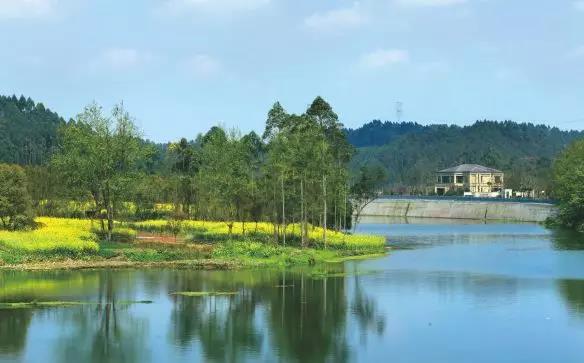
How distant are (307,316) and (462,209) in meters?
132

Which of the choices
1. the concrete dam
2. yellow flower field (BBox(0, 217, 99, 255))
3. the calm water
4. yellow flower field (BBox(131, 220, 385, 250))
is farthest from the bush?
the concrete dam

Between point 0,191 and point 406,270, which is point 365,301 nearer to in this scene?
point 406,270

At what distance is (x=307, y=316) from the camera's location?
33531 millimetres

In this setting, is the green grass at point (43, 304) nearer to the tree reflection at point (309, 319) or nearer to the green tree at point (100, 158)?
the tree reflection at point (309, 319)

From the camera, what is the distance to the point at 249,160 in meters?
75.9

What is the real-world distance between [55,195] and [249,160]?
20.5 metres

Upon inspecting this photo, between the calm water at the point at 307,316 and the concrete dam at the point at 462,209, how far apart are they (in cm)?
8782

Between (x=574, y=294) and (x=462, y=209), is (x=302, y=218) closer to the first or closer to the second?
(x=574, y=294)

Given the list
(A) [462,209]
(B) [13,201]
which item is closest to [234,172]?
(B) [13,201]

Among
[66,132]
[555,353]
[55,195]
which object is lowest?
[555,353]

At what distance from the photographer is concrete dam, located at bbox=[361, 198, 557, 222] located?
13738cm

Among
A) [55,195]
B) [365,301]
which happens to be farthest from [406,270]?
[55,195]

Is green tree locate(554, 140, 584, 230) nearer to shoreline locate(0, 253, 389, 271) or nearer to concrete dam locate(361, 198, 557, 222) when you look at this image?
concrete dam locate(361, 198, 557, 222)

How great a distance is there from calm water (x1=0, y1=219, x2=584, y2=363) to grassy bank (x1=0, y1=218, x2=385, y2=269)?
3.19 metres
